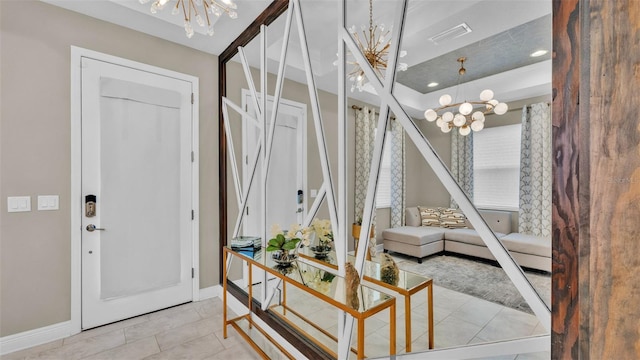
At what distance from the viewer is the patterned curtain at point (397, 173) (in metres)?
2.26

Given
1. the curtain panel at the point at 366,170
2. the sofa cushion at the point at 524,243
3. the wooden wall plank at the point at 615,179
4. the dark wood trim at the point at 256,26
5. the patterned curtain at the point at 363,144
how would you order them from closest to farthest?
the wooden wall plank at the point at 615,179 < the sofa cushion at the point at 524,243 < the dark wood trim at the point at 256,26 < the curtain panel at the point at 366,170 < the patterned curtain at the point at 363,144

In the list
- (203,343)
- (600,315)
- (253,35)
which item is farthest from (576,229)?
(253,35)

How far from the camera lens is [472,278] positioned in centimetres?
250

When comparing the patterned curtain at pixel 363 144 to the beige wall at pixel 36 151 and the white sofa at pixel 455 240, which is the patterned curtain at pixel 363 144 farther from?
the beige wall at pixel 36 151

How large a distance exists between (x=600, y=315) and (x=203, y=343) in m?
2.34

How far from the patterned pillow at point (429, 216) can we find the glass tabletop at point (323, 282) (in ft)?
3.57

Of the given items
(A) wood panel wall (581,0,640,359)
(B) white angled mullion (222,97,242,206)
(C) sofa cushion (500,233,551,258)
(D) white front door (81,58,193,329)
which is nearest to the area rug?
(C) sofa cushion (500,233,551,258)

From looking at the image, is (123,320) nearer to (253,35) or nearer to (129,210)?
(129,210)

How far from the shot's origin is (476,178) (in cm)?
191

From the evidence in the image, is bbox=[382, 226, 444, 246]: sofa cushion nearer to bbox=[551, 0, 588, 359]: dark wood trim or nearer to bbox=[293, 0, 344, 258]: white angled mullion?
bbox=[293, 0, 344, 258]: white angled mullion

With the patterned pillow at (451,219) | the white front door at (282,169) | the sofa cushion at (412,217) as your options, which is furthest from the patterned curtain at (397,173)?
the white front door at (282,169)

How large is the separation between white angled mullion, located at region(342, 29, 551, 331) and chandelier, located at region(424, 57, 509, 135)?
744mm

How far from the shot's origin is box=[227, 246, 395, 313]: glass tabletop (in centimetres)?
129

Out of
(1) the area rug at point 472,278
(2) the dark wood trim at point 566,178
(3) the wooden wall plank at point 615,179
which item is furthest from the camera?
(1) the area rug at point 472,278
